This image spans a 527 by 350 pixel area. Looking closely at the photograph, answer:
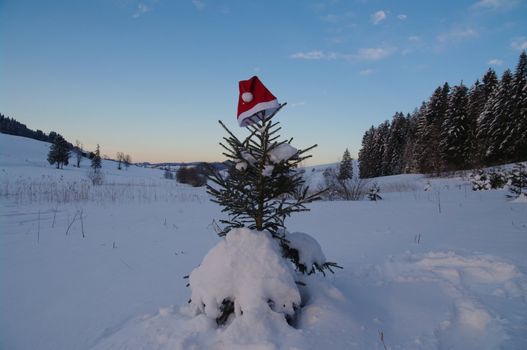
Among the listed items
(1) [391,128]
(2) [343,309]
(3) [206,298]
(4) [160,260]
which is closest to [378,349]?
(2) [343,309]

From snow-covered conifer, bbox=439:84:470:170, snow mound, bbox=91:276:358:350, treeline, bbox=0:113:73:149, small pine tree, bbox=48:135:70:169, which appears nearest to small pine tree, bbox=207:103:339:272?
snow mound, bbox=91:276:358:350

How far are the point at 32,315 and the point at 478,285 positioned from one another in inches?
160

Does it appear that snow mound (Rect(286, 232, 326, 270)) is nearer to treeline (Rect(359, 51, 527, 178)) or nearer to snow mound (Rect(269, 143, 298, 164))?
snow mound (Rect(269, 143, 298, 164))

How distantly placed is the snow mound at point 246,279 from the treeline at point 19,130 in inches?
3992

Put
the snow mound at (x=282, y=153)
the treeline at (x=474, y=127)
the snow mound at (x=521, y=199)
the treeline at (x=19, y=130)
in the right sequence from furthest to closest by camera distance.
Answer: the treeline at (x=19, y=130), the treeline at (x=474, y=127), the snow mound at (x=521, y=199), the snow mound at (x=282, y=153)

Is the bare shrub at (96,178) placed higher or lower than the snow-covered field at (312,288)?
higher

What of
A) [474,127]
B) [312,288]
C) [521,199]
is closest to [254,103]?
[312,288]

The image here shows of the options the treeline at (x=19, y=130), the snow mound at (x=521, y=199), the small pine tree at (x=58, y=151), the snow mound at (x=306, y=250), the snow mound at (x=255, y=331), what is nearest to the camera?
the snow mound at (x=255, y=331)

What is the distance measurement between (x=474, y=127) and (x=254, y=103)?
3726 cm

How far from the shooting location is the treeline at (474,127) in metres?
24.3

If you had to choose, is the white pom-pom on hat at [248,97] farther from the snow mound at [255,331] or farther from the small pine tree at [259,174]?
the snow mound at [255,331]

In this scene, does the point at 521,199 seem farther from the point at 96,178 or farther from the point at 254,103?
the point at 96,178

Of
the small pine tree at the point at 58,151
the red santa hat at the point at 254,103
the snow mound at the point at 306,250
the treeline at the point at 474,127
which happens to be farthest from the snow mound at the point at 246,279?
the small pine tree at the point at 58,151

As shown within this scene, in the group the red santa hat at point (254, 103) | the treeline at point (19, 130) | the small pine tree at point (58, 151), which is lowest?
the red santa hat at point (254, 103)
